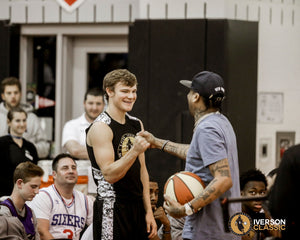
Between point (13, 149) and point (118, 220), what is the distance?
8.01 feet

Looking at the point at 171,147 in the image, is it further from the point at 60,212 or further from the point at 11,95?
→ the point at 11,95

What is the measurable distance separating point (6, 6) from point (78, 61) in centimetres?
118

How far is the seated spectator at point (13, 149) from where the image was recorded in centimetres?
638

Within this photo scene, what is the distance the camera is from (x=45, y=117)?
799 cm

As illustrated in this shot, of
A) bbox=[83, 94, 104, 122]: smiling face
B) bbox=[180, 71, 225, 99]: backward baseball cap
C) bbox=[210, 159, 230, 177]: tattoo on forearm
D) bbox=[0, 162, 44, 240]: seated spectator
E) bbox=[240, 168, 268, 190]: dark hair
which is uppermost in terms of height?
bbox=[180, 71, 225, 99]: backward baseball cap

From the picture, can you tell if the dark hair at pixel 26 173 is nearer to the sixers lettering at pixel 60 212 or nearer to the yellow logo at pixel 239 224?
the sixers lettering at pixel 60 212

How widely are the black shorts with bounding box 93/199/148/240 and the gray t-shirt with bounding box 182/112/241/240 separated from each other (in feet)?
1.96

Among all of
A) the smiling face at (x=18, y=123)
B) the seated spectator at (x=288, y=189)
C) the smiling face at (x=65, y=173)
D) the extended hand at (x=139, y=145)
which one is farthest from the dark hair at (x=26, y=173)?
the seated spectator at (x=288, y=189)

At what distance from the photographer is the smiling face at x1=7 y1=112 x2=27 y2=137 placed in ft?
21.6

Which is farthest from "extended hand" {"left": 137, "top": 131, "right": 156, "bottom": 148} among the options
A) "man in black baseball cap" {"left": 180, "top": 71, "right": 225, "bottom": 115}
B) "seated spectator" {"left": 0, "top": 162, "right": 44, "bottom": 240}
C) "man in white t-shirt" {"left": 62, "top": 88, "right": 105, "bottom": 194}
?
"man in white t-shirt" {"left": 62, "top": 88, "right": 105, "bottom": 194}

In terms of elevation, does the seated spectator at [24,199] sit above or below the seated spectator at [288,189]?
below

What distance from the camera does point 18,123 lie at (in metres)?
6.58

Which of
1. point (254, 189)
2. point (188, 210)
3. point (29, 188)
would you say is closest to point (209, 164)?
point (188, 210)

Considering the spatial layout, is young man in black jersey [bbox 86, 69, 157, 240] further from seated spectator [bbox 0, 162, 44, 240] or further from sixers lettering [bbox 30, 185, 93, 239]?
sixers lettering [bbox 30, 185, 93, 239]
